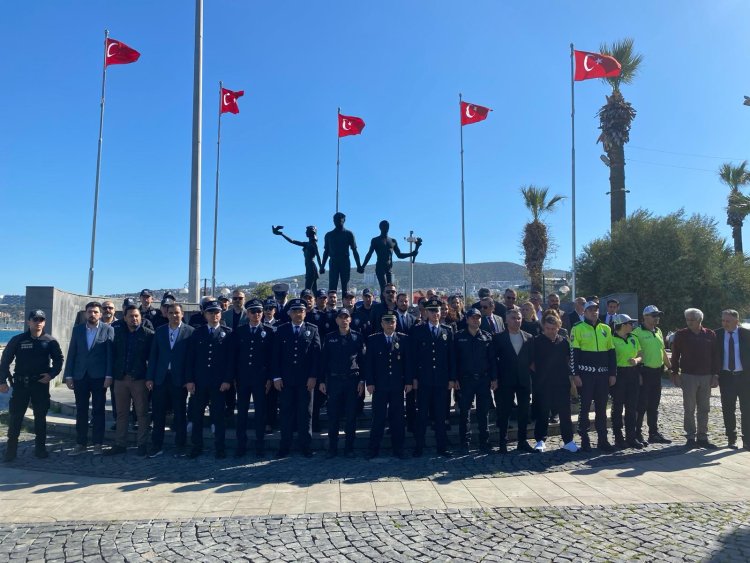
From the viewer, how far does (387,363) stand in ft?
23.2

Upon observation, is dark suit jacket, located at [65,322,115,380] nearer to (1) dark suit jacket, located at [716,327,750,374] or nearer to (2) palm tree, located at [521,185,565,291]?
(1) dark suit jacket, located at [716,327,750,374]

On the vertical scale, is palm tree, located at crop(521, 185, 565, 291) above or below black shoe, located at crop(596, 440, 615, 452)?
above

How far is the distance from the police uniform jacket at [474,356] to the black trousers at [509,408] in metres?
0.32

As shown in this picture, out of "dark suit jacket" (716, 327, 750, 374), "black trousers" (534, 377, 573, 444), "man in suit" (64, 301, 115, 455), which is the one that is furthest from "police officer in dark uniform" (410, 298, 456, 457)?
"man in suit" (64, 301, 115, 455)

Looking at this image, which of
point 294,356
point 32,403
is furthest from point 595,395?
point 32,403

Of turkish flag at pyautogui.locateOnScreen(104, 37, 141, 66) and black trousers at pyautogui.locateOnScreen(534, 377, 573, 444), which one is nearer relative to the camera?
black trousers at pyautogui.locateOnScreen(534, 377, 573, 444)

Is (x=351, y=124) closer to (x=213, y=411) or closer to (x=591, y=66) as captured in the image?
(x=591, y=66)

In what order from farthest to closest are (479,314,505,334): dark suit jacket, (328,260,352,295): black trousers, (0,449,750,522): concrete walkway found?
(328,260,352,295): black trousers
(479,314,505,334): dark suit jacket
(0,449,750,522): concrete walkway

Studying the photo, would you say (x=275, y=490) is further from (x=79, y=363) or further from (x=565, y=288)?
(x=565, y=288)

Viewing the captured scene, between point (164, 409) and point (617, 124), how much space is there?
26754 mm

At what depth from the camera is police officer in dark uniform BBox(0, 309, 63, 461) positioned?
6977 mm

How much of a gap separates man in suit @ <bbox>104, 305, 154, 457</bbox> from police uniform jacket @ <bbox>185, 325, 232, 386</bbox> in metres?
0.71

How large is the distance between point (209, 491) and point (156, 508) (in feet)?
2.08

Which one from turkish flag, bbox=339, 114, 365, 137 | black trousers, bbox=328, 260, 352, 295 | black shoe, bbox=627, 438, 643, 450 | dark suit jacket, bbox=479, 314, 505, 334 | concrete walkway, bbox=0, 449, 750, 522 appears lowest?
concrete walkway, bbox=0, 449, 750, 522
